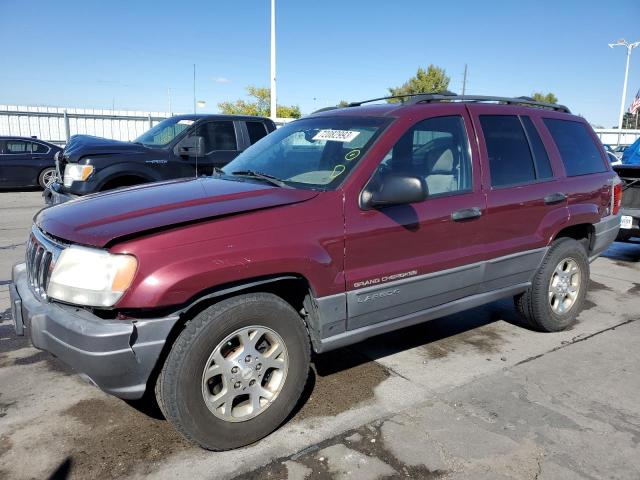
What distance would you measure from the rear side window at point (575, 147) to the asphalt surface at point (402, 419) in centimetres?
149

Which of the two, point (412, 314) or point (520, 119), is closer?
point (412, 314)

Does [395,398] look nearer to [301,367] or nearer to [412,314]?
[412,314]

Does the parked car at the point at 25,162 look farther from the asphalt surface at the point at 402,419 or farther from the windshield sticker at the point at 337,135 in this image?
the windshield sticker at the point at 337,135

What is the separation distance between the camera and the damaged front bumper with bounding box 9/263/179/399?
2.43 meters

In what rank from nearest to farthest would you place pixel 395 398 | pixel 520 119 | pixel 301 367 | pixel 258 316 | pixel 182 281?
1. pixel 182 281
2. pixel 258 316
3. pixel 301 367
4. pixel 395 398
5. pixel 520 119

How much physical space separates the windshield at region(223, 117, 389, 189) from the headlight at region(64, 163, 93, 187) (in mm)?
4104

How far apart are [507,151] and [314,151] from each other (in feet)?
5.06

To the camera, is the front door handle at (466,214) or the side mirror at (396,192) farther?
the front door handle at (466,214)

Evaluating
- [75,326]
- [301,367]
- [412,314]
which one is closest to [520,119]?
[412,314]

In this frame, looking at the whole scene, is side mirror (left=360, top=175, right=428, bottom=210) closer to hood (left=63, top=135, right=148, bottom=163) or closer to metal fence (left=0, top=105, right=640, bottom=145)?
hood (left=63, top=135, right=148, bottom=163)

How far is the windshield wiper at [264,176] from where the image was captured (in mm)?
3350

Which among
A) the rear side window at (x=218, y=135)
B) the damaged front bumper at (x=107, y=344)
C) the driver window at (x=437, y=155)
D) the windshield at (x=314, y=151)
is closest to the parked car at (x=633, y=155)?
the rear side window at (x=218, y=135)

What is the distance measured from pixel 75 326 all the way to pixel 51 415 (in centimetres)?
104

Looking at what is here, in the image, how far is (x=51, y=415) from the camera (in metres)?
3.16
